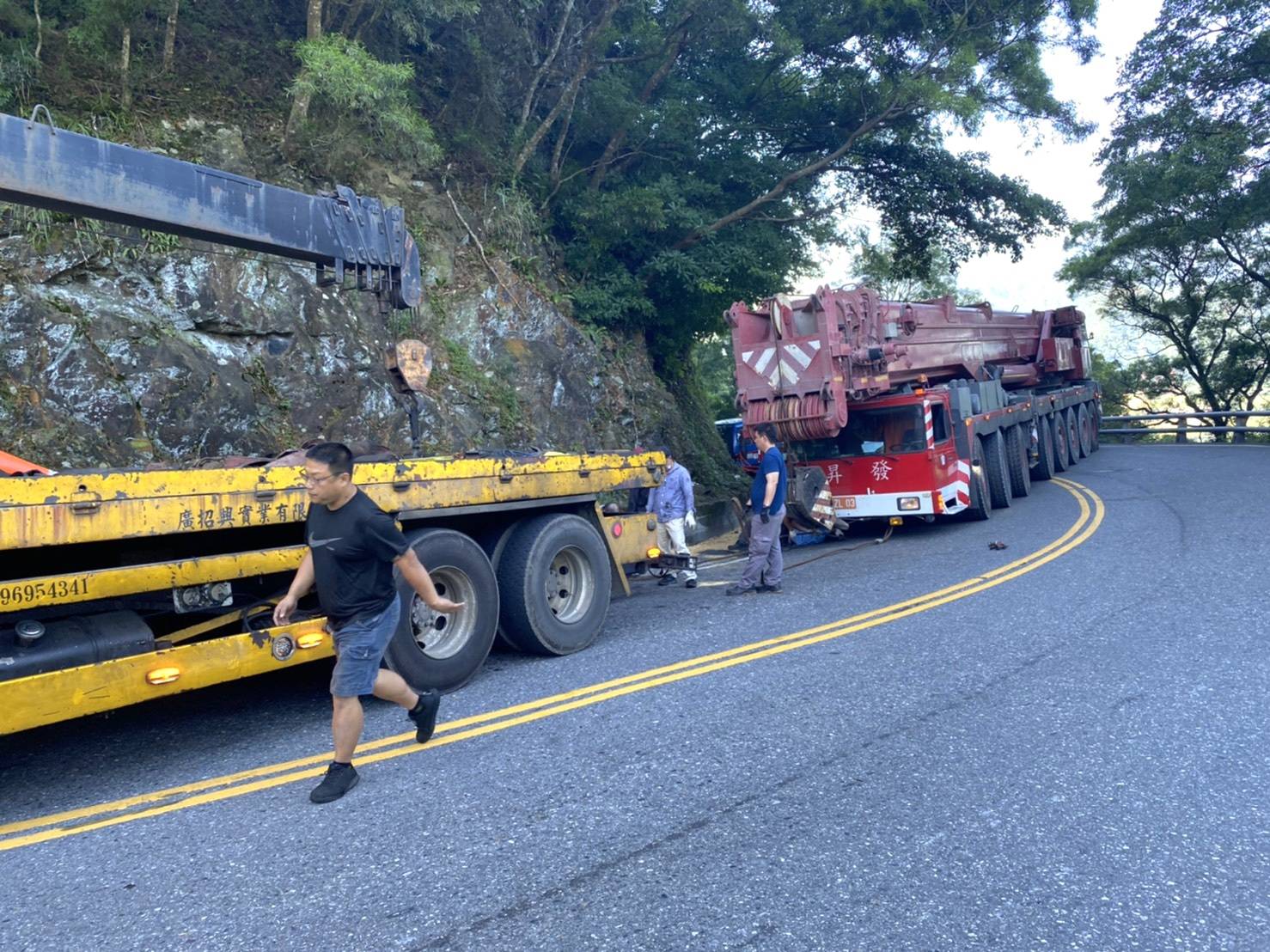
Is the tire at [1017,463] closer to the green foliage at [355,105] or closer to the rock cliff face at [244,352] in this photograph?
the rock cliff face at [244,352]

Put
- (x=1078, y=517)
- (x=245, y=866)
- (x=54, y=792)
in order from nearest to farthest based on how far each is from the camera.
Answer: (x=245, y=866), (x=54, y=792), (x=1078, y=517)

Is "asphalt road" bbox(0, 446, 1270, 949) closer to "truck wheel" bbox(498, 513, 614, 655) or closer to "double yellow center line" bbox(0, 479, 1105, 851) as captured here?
"double yellow center line" bbox(0, 479, 1105, 851)

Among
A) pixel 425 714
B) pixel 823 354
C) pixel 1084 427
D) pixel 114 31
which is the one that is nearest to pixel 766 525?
pixel 823 354

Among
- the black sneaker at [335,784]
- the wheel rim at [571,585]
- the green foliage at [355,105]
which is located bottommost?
the black sneaker at [335,784]

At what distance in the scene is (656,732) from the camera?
17.1 ft

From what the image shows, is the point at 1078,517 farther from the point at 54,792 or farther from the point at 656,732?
the point at 54,792

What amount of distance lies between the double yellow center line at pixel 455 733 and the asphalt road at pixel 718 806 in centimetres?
3

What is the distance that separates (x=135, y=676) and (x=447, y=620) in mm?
2002

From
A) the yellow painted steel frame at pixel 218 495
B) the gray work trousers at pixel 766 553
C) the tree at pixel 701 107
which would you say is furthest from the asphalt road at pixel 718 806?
the tree at pixel 701 107

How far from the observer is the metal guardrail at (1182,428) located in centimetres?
2539

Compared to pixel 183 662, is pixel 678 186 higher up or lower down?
higher up

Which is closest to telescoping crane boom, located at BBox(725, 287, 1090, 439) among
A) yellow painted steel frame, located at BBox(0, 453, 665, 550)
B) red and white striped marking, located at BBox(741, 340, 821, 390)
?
red and white striped marking, located at BBox(741, 340, 821, 390)

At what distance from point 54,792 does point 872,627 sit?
5.45 meters

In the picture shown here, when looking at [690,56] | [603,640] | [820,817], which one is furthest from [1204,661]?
[690,56]
